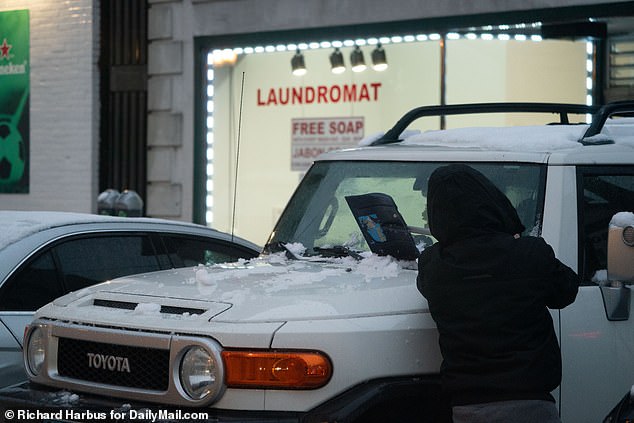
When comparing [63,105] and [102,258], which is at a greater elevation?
A: [63,105]

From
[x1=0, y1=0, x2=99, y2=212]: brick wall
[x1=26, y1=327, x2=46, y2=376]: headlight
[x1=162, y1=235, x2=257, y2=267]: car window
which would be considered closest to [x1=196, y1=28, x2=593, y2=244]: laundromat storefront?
[x1=0, y1=0, x2=99, y2=212]: brick wall

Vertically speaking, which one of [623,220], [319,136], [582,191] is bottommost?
[623,220]

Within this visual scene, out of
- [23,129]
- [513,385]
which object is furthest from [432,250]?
[23,129]

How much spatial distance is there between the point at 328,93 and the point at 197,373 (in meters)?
9.10

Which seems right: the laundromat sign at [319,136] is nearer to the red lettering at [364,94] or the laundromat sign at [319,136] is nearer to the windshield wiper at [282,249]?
the red lettering at [364,94]

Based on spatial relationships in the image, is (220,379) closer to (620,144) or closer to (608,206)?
(608,206)

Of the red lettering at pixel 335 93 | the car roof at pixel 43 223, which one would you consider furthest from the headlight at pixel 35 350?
the red lettering at pixel 335 93

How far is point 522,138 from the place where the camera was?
17.1 ft

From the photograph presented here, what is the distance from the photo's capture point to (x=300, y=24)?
12.8m

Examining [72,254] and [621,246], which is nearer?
[621,246]

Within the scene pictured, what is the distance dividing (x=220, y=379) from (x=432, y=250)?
3.12 ft

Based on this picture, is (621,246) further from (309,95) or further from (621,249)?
(309,95)

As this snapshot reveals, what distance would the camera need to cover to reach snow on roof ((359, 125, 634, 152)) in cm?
509
